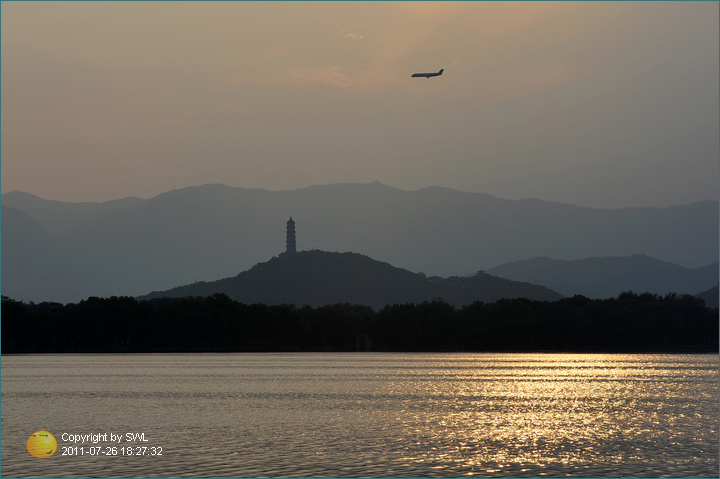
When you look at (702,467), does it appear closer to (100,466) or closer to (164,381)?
(100,466)

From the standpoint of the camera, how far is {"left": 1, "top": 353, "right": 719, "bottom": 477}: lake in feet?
140

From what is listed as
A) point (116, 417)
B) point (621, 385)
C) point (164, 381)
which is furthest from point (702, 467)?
point (164, 381)

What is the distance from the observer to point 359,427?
5812 centimetres

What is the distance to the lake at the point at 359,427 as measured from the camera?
4256 cm

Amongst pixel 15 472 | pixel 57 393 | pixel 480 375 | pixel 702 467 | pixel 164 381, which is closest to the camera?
pixel 15 472

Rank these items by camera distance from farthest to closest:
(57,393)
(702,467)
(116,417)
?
1. (57,393)
2. (116,417)
3. (702,467)

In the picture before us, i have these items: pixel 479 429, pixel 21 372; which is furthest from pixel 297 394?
pixel 21 372

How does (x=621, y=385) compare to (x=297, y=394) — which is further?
(x=621, y=385)

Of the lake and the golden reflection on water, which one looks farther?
the golden reflection on water

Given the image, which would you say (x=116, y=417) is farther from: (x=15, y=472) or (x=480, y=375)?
(x=480, y=375)

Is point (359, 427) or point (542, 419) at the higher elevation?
point (359, 427)

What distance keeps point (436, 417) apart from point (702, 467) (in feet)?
81.9

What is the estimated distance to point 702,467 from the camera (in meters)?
43.2

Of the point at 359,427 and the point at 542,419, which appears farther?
the point at 542,419
